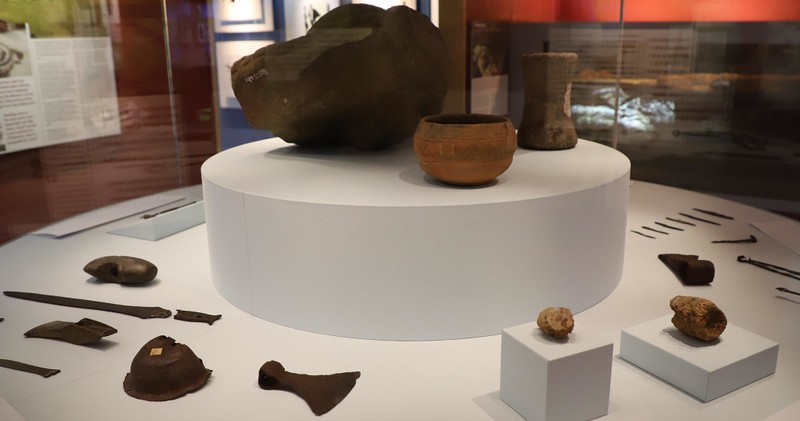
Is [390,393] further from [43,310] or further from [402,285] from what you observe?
[43,310]

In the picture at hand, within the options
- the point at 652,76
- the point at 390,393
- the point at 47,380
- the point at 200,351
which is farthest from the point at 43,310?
the point at 652,76

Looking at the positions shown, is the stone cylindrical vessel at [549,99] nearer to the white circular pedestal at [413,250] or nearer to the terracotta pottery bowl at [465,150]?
the white circular pedestal at [413,250]

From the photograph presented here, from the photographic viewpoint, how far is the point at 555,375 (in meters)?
1.65

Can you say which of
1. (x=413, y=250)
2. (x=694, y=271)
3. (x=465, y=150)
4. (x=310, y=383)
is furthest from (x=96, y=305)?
(x=694, y=271)

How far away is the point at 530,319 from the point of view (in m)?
2.27

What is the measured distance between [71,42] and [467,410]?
7.92 feet

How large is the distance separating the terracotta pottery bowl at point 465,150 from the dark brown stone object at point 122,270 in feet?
3.82

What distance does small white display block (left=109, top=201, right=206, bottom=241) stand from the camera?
3.30 meters

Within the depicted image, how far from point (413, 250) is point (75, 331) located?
1.12m

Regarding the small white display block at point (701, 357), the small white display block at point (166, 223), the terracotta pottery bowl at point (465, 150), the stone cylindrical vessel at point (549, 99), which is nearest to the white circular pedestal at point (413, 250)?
the terracotta pottery bowl at point (465, 150)

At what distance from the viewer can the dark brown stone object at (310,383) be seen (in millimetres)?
1805

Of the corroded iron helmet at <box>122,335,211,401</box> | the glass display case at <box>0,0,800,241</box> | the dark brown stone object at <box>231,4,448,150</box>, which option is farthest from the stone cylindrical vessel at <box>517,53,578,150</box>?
the corroded iron helmet at <box>122,335,211,401</box>

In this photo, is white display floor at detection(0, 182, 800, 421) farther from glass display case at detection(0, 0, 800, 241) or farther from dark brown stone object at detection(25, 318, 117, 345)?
glass display case at detection(0, 0, 800, 241)

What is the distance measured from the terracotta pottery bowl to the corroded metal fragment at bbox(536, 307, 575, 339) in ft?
2.31
